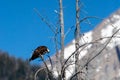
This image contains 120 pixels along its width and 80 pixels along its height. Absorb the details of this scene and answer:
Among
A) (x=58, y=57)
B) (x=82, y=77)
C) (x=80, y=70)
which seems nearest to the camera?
(x=80, y=70)

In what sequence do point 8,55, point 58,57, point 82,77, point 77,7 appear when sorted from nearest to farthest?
point 58,57
point 82,77
point 77,7
point 8,55

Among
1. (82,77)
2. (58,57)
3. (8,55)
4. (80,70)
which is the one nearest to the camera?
(80,70)

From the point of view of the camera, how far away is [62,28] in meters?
10.3

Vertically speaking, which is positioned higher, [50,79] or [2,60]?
[2,60]

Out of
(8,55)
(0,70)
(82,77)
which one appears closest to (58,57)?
(82,77)

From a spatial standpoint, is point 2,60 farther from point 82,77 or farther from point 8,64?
point 82,77

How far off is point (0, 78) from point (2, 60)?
249 inches

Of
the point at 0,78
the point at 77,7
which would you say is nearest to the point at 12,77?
the point at 0,78

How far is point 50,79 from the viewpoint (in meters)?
9.82

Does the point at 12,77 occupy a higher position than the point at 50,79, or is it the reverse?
the point at 12,77

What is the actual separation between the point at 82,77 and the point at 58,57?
4.90ft

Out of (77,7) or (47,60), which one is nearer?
(47,60)

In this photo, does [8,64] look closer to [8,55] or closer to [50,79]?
[8,55]

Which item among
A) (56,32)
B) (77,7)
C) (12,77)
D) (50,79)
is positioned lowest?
(50,79)
